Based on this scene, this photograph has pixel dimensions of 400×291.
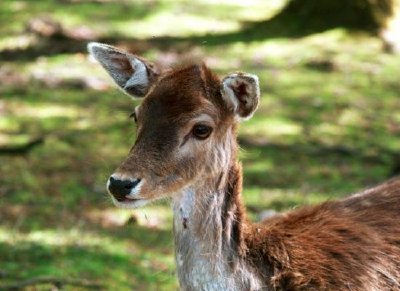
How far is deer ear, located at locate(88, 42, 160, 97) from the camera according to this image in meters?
5.39

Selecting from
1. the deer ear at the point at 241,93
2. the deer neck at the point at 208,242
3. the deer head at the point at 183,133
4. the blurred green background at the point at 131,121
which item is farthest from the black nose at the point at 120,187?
the blurred green background at the point at 131,121

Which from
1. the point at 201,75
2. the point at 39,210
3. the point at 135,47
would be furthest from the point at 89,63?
the point at 201,75

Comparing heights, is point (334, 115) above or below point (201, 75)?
below

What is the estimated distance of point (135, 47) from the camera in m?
12.8

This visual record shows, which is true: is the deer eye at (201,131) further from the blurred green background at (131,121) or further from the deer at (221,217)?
the blurred green background at (131,121)

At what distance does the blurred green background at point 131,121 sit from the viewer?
25.0 ft

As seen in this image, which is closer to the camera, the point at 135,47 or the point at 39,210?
the point at 39,210

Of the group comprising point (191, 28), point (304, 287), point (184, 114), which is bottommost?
point (191, 28)

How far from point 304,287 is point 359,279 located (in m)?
0.28

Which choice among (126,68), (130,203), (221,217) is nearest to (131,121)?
(126,68)

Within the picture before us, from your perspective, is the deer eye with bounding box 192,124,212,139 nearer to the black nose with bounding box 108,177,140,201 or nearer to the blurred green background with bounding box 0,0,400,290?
the black nose with bounding box 108,177,140,201

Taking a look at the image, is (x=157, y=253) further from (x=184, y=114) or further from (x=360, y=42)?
(x=360, y=42)

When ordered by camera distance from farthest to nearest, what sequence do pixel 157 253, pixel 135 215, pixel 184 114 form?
pixel 135 215, pixel 157 253, pixel 184 114

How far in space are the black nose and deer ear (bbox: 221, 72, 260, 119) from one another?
2.35 ft
